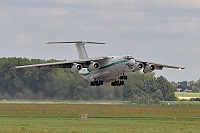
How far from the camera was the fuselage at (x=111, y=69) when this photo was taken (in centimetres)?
6302

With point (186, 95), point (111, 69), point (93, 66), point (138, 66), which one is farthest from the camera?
point (186, 95)

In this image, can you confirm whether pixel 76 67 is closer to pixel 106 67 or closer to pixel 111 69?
pixel 106 67

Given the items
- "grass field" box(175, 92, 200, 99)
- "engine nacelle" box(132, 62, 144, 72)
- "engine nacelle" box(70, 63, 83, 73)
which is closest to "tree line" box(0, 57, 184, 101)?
"engine nacelle" box(70, 63, 83, 73)

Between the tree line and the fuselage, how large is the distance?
18.9 ft

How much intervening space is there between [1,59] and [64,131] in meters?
42.5

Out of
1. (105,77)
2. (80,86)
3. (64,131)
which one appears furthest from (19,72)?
(64,131)

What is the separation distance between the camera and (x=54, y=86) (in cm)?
7138

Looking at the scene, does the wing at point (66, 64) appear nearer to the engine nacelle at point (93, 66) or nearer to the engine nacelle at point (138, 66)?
the engine nacelle at point (93, 66)

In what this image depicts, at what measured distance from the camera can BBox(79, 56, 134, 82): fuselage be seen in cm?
6302

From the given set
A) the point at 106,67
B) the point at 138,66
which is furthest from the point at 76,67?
the point at 138,66

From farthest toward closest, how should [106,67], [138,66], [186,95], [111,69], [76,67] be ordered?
[186,95] → [76,67] → [106,67] → [138,66] → [111,69]

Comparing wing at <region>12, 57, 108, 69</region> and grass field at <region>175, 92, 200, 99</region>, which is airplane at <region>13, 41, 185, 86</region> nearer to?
wing at <region>12, 57, 108, 69</region>

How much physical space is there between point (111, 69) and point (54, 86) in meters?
8.78

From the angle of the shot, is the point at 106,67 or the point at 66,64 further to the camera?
the point at 66,64
